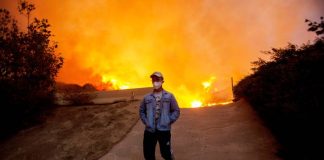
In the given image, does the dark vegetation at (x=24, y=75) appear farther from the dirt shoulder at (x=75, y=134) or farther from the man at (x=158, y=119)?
the man at (x=158, y=119)

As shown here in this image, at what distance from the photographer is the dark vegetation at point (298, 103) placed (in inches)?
260

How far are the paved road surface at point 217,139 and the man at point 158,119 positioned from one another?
186 centimetres

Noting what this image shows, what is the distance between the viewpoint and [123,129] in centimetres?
1152

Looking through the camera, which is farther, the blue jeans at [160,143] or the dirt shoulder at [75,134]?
the dirt shoulder at [75,134]

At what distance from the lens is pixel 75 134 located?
1145 cm

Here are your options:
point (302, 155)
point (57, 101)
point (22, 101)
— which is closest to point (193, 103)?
point (57, 101)

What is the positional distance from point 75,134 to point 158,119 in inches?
211

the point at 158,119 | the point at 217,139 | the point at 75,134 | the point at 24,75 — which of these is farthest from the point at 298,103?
the point at 24,75

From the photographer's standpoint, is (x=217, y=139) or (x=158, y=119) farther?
(x=217, y=139)

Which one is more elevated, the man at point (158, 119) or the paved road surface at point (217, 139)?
the man at point (158, 119)

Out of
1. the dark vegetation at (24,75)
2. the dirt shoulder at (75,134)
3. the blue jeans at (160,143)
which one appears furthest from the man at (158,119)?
the dark vegetation at (24,75)

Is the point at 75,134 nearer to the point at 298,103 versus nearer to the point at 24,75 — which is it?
the point at 24,75

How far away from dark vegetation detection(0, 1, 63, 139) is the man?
743cm

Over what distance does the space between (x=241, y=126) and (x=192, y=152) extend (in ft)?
7.16
